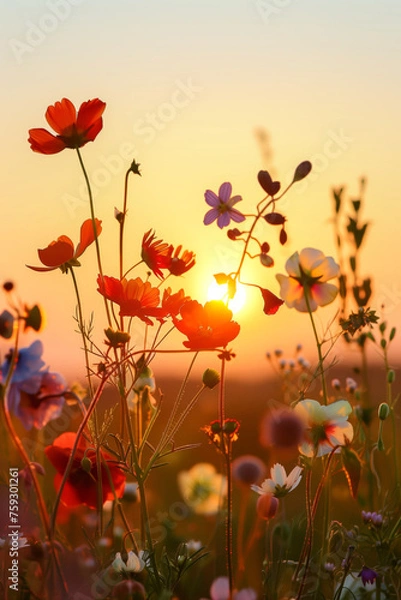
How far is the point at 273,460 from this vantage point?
4.84 feet

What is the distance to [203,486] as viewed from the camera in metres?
1.71

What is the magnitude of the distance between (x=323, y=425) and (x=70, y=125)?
565mm

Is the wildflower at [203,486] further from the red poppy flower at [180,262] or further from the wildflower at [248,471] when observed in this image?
the red poppy flower at [180,262]

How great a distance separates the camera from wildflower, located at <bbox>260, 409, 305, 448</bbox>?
113 cm

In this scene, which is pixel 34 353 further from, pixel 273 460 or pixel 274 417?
pixel 273 460

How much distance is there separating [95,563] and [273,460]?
1.63 ft

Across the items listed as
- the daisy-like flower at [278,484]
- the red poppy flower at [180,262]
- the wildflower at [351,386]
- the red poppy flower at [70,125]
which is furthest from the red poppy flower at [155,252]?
the wildflower at [351,386]

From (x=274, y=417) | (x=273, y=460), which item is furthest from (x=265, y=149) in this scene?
(x=273, y=460)

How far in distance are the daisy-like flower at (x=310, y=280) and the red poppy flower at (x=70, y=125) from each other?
1.28ft

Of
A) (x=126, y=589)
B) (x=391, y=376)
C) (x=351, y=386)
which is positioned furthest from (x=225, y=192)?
(x=351, y=386)

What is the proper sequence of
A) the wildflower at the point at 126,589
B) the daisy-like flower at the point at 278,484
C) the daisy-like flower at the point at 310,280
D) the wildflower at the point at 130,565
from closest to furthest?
the wildflower at the point at 126,589 → the wildflower at the point at 130,565 → the daisy-like flower at the point at 278,484 → the daisy-like flower at the point at 310,280

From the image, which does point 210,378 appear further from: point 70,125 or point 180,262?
point 70,125

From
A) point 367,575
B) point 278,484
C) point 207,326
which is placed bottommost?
point 367,575

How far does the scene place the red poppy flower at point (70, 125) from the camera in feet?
3.89
